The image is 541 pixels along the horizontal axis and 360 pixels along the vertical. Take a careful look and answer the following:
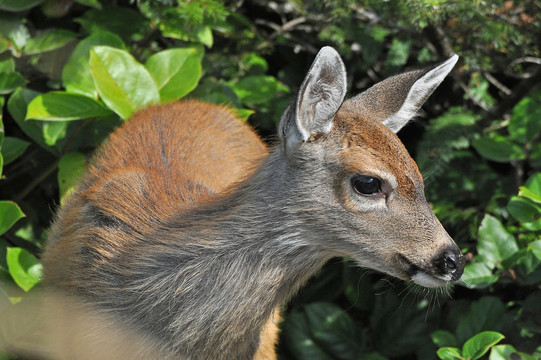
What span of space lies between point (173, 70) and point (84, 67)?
0.51 m

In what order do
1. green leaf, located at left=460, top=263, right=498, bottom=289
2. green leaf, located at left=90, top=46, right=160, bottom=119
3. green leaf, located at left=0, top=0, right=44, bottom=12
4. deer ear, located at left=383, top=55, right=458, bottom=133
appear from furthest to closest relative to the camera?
green leaf, located at left=0, top=0, right=44, bottom=12 → green leaf, located at left=90, top=46, right=160, bottom=119 → green leaf, located at left=460, top=263, right=498, bottom=289 → deer ear, located at left=383, top=55, right=458, bottom=133

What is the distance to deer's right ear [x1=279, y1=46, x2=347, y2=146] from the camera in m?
2.84

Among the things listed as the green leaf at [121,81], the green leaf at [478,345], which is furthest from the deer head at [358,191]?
the green leaf at [121,81]

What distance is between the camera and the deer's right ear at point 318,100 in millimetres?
2836

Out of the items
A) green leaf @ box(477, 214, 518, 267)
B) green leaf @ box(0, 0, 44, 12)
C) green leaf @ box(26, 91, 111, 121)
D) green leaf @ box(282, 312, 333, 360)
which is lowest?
green leaf @ box(282, 312, 333, 360)

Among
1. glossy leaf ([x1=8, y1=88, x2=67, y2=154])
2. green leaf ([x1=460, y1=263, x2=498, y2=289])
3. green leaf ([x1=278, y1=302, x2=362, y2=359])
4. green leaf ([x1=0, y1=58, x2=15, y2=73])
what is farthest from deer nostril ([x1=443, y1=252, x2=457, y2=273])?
green leaf ([x1=0, y1=58, x2=15, y2=73])

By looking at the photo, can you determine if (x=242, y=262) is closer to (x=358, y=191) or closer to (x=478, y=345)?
(x=358, y=191)

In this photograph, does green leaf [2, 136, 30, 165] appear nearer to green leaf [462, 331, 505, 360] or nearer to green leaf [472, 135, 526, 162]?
green leaf [462, 331, 505, 360]

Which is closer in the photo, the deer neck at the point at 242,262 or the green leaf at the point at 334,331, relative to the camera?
the deer neck at the point at 242,262

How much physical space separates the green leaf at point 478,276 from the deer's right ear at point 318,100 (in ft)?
4.64

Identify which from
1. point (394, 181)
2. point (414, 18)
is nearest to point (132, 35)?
point (414, 18)

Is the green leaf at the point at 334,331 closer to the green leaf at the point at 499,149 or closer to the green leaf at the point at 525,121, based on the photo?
the green leaf at the point at 499,149

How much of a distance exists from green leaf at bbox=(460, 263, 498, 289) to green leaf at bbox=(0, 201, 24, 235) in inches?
91.0

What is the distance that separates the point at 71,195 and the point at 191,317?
4.00 ft
